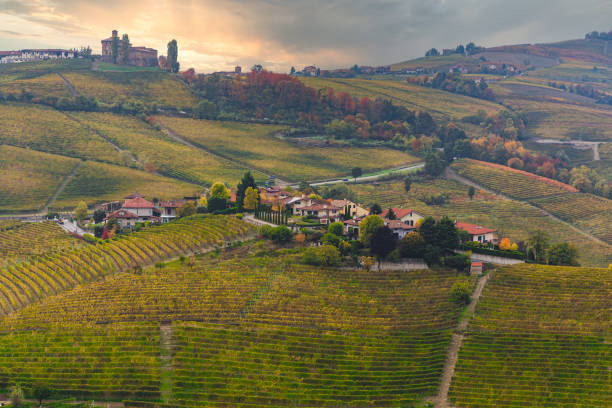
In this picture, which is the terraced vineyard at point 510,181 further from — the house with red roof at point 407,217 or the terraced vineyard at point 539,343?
the terraced vineyard at point 539,343

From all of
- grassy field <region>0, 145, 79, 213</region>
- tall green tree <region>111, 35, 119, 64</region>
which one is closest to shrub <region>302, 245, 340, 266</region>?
grassy field <region>0, 145, 79, 213</region>

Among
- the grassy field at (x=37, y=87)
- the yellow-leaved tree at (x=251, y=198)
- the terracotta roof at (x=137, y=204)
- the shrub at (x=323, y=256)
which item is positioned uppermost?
the grassy field at (x=37, y=87)

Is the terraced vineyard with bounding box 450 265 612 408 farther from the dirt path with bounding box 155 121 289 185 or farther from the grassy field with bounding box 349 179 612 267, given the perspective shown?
the dirt path with bounding box 155 121 289 185

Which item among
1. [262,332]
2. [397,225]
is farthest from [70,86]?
[262,332]

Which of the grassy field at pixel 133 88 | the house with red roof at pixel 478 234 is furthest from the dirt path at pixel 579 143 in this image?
the house with red roof at pixel 478 234

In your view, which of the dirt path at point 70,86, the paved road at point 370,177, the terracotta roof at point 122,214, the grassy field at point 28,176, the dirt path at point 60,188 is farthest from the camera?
the dirt path at point 70,86

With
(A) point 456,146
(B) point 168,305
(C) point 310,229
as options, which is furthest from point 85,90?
(B) point 168,305

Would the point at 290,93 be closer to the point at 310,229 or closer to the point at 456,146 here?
the point at 456,146
